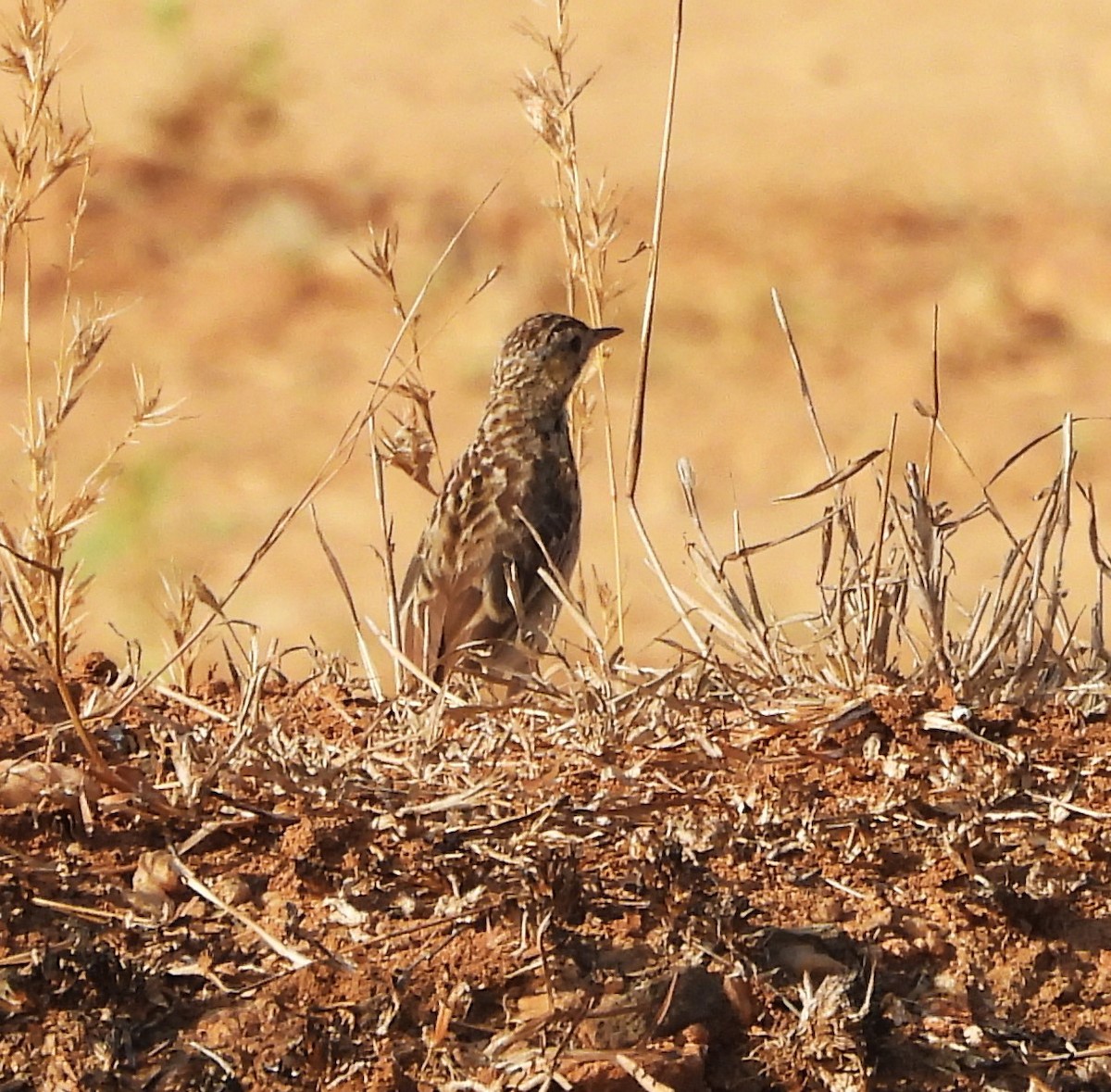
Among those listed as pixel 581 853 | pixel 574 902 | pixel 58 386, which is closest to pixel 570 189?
pixel 58 386

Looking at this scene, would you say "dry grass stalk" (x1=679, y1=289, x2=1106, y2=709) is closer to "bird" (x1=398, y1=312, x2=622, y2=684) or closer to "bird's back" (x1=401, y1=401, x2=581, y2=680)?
"bird" (x1=398, y1=312, x2=622, y2=684)

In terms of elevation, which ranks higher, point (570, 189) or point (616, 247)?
point (616, 247)

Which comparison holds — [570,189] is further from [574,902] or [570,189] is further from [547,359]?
[574,902]

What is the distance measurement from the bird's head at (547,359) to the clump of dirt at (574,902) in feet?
9.67

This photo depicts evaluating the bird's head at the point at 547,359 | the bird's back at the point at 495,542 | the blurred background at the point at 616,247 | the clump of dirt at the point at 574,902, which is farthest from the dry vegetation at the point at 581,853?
the blurred background at the point at 616,247

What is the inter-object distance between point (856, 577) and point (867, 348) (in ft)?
32.1

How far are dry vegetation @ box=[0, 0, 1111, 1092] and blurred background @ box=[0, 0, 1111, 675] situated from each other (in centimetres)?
549

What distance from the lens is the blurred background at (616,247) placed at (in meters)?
11.5

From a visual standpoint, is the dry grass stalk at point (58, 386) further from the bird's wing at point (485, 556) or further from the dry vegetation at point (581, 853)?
the bird's wing at point (485, 556)

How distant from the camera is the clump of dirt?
121 inches

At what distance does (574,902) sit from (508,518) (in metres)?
2.92

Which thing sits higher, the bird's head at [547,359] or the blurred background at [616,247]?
the blurred background at [616,247]

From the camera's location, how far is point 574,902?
10.6 ft

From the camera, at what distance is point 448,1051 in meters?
3.03
